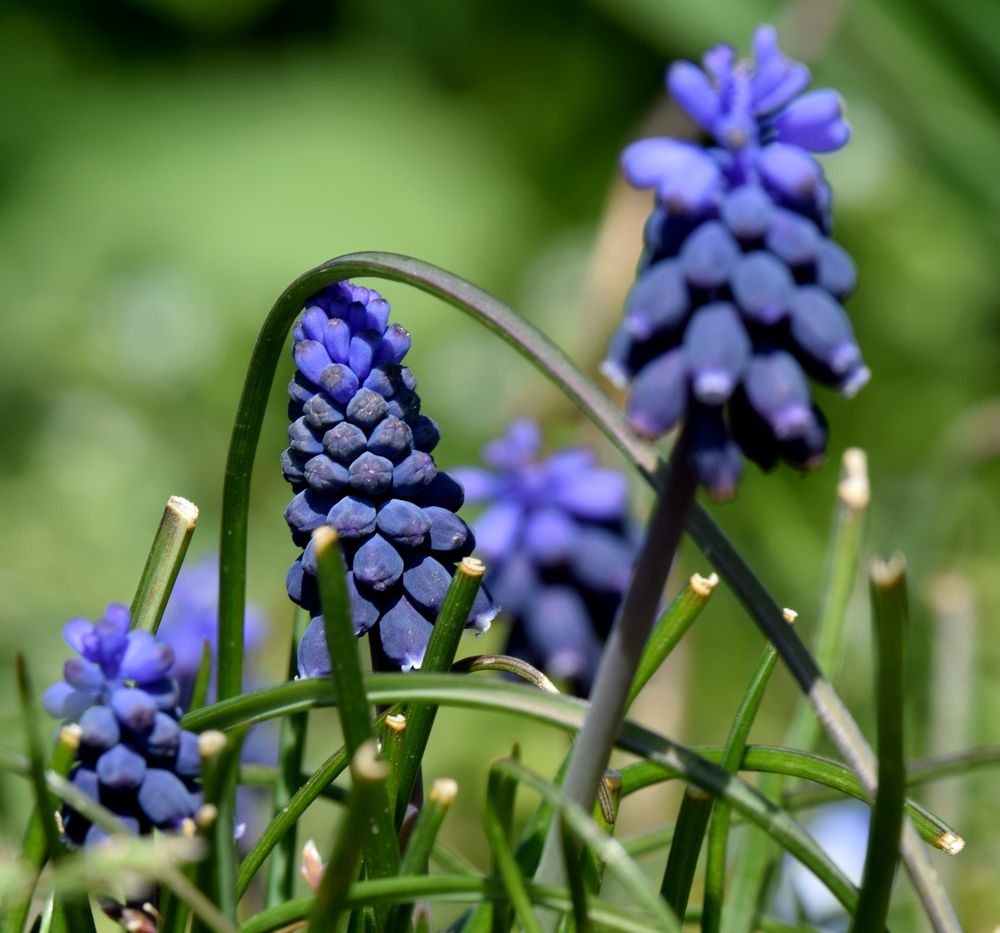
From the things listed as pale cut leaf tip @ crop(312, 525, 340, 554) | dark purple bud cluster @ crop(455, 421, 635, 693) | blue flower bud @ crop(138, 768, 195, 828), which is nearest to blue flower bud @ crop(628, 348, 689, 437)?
pale cut leaf tip @ crop(312, 525, 340, 554)

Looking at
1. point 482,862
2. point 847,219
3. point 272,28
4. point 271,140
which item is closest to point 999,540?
point 847,219

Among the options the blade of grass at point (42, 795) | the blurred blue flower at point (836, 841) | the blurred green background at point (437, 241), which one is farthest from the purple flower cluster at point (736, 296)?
the blurred green background at point (437, 241)

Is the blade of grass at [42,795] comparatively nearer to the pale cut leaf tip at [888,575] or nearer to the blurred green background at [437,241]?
the pale cut leaf tip at [888,575]

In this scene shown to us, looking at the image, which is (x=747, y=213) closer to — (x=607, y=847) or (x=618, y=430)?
(x=618, y=430)

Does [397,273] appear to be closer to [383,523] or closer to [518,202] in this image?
[383,523]

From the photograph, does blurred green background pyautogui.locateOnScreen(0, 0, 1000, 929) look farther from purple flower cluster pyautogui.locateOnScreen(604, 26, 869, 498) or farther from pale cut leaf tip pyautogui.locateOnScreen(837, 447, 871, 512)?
purple flower cluster pyautogui.locateOnScreen(604, 26, 869, 498)
